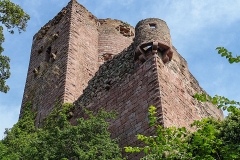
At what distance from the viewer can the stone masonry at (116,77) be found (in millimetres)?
8852

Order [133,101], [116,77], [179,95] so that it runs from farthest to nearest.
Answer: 1. [116,77]
2. [179,95]
3. [133,101]

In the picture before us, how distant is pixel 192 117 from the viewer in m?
9.91

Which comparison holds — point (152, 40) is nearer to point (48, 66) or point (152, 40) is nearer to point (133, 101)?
point (133, 101)

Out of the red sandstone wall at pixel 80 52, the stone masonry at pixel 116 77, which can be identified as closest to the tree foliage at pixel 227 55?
the stone masonry at pixel 116 77

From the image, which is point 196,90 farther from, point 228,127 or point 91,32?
point 91,32

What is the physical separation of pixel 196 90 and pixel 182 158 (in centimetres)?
594

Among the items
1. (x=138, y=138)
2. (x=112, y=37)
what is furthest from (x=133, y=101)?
(x=112, y=37)

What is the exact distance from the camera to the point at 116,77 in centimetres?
1032

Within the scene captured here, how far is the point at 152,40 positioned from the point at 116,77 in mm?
1380

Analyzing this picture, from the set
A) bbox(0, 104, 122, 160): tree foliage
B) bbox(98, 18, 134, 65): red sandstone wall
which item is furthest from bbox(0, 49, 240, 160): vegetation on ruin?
bbox(98, 18, 134, 65): red sandstone wall

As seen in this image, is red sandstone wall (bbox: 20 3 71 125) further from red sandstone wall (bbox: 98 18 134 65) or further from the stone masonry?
red sandstone wall (bbox: 98 18 134 65)

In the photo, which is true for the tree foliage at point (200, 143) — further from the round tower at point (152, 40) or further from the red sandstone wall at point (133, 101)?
the round tower at point (152, 40)

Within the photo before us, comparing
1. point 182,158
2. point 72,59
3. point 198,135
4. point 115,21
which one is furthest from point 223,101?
point 115,21

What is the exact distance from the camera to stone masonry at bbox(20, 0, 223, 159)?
29.0ft
